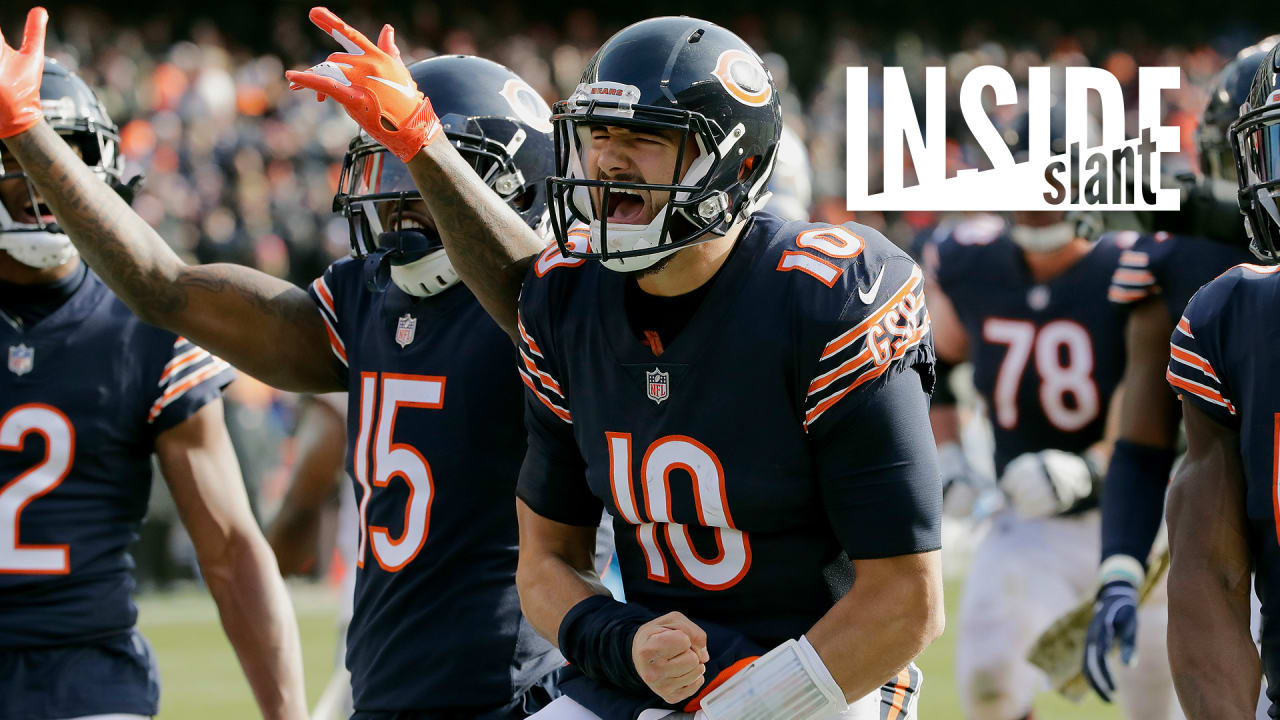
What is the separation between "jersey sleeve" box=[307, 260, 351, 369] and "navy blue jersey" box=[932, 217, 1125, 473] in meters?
2.79

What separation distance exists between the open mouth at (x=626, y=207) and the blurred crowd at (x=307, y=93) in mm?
8669

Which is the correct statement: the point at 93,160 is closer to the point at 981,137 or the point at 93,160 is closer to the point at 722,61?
the point at 722,61

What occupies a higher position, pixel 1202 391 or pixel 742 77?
pixel 742 77

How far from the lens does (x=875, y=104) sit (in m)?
19.0

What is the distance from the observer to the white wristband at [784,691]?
2.36 meters

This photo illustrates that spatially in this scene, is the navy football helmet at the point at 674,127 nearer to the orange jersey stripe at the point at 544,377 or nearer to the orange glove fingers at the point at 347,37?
the orange jersey stripe at the point at 544,377

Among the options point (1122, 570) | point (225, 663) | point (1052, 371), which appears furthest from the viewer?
point (225, 663)

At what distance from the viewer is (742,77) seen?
263 centimetres

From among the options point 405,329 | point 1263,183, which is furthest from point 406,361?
point 1263,183

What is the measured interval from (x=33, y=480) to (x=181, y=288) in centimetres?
56

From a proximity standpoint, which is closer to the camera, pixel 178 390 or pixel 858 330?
pixel 858 330

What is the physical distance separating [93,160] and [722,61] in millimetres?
1607

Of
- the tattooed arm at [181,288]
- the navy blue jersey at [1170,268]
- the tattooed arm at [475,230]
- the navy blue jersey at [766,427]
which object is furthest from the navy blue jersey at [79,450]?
the navy blue jersey at [1170,268]

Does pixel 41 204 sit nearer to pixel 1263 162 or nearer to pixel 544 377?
pixel 544 377
